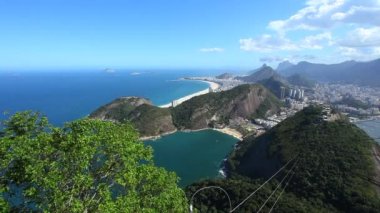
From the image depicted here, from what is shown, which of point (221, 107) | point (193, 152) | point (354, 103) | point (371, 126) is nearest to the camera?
point (193, 152)

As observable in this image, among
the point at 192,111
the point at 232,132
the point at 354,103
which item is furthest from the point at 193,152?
the point at 354,103

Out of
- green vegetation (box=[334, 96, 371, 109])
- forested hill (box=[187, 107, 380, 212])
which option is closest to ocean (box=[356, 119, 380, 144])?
green vegetation (box=[334, 96, 371, 109])

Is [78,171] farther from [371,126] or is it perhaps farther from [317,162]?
[371,126]

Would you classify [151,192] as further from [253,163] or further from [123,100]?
[123,100]

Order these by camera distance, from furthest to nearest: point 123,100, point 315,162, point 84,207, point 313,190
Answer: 1. point 123,100
2. point 315,162
3. point 313,190
4. point 84,207

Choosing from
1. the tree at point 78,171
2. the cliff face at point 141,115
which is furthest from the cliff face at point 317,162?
the tree at point 78,171

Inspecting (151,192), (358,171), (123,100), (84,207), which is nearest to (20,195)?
(84,207)

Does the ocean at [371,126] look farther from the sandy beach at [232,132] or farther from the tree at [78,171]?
the tree at [78,171]
